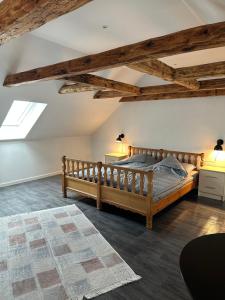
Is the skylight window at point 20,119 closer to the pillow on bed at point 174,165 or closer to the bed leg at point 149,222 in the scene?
the pillow on bed at point 174,165

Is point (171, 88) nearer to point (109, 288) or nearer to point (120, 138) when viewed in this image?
point (120, 138)

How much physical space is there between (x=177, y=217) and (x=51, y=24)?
11.5 ft

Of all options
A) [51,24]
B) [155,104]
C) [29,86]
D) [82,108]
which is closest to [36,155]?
[82,108]

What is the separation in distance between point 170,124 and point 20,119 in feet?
12.5

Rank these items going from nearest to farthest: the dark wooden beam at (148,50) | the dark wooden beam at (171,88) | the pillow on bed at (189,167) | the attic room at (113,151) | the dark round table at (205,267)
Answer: the dark round table at (205,267), the dark wooden beam at (148,50), the attic room at (113,151), the dark wooden beam at (171,88), the pillow on bed at (189,167)

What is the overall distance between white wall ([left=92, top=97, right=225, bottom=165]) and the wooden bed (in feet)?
1.24

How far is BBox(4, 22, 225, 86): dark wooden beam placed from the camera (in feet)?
5.91

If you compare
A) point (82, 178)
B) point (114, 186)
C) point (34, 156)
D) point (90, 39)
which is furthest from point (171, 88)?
point (34, 156)

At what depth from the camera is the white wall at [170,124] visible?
15.9ft

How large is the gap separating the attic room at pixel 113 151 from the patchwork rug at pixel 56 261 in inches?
0.6

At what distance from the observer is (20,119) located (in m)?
5.52

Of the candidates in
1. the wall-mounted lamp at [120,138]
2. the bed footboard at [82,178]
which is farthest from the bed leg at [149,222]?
the wall-mounted lamp at [120,138]

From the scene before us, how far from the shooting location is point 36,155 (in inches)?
239

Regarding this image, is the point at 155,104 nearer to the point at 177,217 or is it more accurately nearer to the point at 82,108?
the point at 82,108
